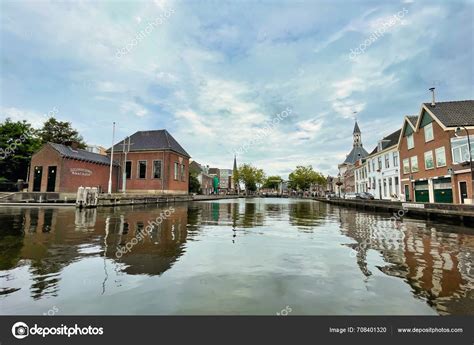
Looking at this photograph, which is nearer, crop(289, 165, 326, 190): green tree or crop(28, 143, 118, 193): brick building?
crop(28, 143, 118, 193): brick building

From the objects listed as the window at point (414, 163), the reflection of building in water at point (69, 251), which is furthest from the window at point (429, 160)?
the reflection of building in water at point (69, 251)

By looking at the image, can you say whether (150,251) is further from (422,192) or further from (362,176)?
(362,176)

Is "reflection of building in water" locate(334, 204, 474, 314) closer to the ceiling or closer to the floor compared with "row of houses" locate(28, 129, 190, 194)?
closer to the floor

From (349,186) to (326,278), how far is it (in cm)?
7351

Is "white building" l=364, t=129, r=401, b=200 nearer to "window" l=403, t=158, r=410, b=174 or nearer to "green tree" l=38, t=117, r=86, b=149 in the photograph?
"window" l=403, t=158, r=410, b=174

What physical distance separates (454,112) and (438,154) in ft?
15.0

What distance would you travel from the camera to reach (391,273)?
5633mm

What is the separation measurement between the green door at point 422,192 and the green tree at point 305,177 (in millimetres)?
78379

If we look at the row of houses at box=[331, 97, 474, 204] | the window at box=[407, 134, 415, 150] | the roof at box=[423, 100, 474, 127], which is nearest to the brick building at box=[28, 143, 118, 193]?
the row of houses at box=[331, 97, 474, 204]

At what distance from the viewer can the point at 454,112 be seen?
86.3 feet

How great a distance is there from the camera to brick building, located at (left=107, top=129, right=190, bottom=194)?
45812 millimetres

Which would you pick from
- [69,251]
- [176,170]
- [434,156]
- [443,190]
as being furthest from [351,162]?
[69,251]
